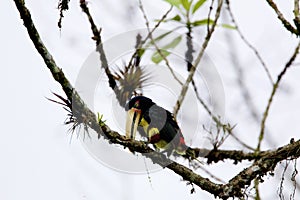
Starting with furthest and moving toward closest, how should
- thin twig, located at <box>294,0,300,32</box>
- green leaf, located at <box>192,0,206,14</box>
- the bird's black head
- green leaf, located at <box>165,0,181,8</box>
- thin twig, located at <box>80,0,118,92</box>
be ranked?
green leaf, located at <box>192,0,206,14</box>, green leaf, located at <box>165,0,181,8</box>, the bird's black head, thin twig, located at <box>294,0,300,32</box>, thin twig, located at <box>80,0,118,92</box>

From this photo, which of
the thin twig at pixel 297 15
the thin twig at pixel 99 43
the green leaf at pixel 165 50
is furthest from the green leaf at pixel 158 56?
the thin twig at pixel 297 15

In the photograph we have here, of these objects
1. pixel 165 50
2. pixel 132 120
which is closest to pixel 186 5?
pixel 165 50

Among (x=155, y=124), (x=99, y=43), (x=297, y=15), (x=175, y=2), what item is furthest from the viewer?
(x=175, y=2)

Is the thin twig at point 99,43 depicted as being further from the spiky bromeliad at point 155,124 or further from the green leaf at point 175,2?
the green leaf at point 175,2

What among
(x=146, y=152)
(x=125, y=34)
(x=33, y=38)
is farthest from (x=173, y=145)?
(x=125, y=34)

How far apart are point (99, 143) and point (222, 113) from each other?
3.64 feet

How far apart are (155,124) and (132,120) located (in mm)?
134

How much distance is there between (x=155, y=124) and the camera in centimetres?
308

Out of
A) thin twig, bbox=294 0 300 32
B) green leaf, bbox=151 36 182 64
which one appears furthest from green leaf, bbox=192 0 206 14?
thin twig, bbox=294 0 300 32

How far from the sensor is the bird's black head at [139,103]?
121 inches

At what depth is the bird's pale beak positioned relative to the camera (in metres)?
2.94

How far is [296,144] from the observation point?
2846 mm

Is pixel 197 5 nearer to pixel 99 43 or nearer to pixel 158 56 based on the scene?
pixel 158 56

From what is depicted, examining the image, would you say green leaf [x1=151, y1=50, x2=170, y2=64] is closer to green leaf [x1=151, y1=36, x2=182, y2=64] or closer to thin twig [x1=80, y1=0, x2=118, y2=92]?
green leaf [x1=151, y1=36, x2=182, y2=64]
